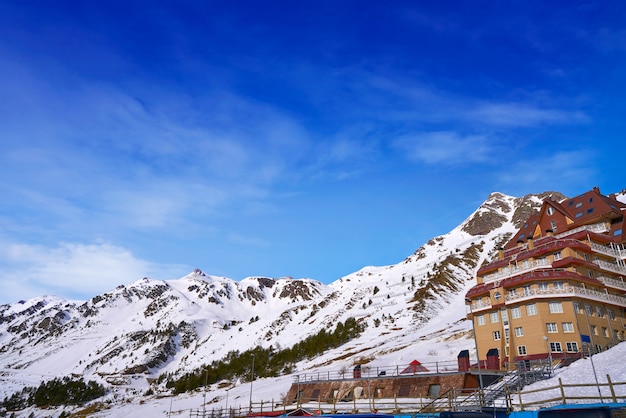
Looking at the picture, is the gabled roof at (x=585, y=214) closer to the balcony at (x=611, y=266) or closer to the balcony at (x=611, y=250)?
the balcony at (x=611, y=250)

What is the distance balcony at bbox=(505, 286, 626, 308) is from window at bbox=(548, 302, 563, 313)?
37.3 inches

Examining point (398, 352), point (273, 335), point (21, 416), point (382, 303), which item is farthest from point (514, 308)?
point (21, 416)

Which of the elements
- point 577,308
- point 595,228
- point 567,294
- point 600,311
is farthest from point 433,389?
point 595,228

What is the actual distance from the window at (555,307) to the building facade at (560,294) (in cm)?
9

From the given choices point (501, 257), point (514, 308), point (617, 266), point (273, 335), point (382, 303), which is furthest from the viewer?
point (273, 335)

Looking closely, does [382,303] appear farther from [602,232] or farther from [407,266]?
[602,232]

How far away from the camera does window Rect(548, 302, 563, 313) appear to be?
46.9 metres

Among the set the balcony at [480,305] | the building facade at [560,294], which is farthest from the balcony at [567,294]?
the balcony at [480,305]

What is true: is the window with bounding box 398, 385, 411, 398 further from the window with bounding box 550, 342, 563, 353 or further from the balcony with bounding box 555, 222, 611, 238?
the balcony with bounding box 555, 222, 611, 238

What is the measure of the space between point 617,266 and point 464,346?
20.9 meters

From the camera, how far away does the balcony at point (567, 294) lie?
4684cm

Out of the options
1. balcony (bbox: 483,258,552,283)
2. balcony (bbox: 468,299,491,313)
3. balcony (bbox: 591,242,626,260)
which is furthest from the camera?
balcony (bbox: 468,299,491,313)

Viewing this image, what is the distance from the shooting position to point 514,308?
165ft

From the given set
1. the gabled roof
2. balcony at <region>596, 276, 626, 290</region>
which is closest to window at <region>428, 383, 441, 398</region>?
balcony at <region>596, 276, 626, 290</region>
